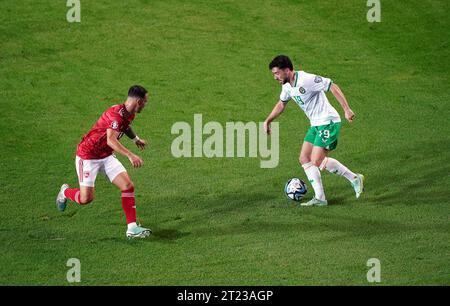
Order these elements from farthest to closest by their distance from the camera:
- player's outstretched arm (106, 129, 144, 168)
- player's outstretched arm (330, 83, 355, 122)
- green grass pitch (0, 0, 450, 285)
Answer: player's outstretched arm (330, 83, 355, 122) → player's outstretched arm (106, 129, 144, 168) → green grass pitch (0, 0, 450, 285)

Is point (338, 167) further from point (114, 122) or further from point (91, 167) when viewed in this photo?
point (91, 167)

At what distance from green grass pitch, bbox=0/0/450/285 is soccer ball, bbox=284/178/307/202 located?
22 cm

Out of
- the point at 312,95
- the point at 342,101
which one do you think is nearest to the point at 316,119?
the point at 312,95

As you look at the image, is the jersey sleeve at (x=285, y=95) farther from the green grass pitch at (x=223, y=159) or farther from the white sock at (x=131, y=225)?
the white sock at (x=131, y=225)

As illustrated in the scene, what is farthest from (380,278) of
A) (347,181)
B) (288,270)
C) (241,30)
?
(241,30)

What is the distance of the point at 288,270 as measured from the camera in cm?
895

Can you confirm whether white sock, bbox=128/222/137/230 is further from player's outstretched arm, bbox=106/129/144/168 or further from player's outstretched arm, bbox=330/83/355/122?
player's outstretched arm, bbox=330/83/355/122

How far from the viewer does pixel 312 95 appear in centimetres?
1105

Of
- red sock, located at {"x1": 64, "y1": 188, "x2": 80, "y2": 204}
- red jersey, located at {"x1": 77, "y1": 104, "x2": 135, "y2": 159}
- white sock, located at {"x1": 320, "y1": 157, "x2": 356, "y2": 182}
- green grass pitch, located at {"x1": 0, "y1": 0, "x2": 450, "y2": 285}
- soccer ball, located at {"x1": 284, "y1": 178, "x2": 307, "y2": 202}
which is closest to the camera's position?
green grass pitch, located at {"x1": 0, "y1": 0, "x2": 450, "y2": 285}

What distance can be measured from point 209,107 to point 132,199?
5.32 meters

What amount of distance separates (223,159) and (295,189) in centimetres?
223

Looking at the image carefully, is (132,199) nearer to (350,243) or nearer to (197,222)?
(197,222)

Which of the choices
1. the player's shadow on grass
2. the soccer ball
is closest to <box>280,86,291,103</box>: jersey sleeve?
the soccer ball

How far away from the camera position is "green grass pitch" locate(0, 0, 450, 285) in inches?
366
